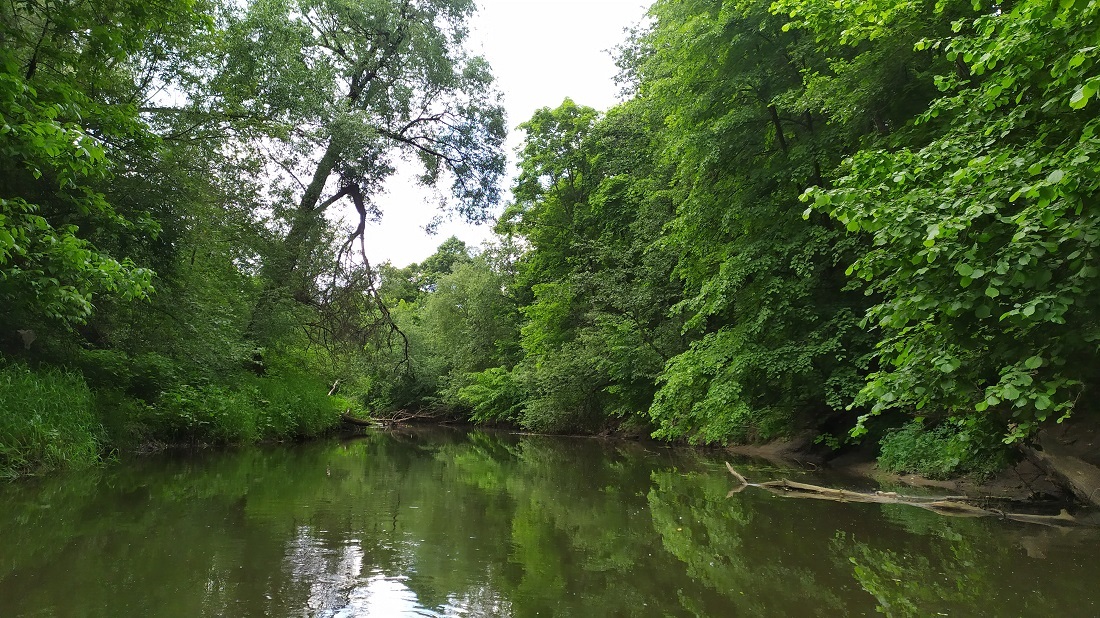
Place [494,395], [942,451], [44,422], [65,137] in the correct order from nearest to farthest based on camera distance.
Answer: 1. [65,137]
2. [44,422]
3. [942,451]
4. [494,395]

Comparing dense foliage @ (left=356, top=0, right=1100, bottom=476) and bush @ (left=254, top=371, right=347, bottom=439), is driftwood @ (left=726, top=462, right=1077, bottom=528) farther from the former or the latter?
bush @ (left=254, top=371, right=347, bottom=439)

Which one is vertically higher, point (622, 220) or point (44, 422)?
point (622, 220)

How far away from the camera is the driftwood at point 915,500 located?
591cm

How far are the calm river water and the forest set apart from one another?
1.10 meters

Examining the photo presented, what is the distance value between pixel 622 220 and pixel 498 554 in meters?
16.5

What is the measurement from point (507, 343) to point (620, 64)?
489 inches

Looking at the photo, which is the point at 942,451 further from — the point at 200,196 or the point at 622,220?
the point at 622,220

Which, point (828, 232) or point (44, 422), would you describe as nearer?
point (44, 422)

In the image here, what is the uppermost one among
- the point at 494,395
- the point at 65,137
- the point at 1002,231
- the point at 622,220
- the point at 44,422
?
the point at 622,220

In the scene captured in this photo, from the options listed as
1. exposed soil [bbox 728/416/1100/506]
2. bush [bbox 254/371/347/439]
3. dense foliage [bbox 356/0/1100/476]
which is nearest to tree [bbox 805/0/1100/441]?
dense foliage [bbox 356/0/1100/476]

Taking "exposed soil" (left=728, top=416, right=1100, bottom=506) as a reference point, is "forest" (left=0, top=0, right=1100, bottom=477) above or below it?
above

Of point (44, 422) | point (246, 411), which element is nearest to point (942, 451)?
point (44, 422)

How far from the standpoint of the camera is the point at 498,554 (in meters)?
4.68

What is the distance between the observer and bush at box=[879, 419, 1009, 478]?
5.94 metres
